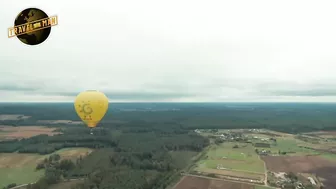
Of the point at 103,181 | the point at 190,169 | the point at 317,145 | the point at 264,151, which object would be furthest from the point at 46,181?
the point at 317,145

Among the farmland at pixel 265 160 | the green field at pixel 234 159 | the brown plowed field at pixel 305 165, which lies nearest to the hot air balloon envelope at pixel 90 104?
the farmland at pixel 265 160

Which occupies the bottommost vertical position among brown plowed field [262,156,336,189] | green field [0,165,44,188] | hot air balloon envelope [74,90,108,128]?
brown plowed field [262,156,336,189]

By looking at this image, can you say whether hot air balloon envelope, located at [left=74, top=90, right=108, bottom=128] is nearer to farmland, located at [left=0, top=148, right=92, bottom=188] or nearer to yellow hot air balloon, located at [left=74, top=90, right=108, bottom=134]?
yellow hot air balloon, located at [left=74, top=90, right=108, bottom=134]

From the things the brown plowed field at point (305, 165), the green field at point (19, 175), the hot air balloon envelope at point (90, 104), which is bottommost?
the brown plowed field at point (305, 165)

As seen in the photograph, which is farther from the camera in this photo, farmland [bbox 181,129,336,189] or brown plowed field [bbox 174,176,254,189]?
farmland [bbox 181,129,336,189]

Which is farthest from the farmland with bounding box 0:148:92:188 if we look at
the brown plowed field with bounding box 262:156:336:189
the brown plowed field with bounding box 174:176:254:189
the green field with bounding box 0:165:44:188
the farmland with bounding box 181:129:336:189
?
the brown plowed field with bounding box 262:156:336:189

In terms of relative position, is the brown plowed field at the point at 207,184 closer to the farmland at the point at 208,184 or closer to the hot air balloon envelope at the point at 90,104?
the farmland at the point at 208,184

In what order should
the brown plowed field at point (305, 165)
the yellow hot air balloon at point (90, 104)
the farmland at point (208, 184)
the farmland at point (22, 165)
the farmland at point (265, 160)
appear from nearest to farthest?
the yellow hot air balloon at point (90, 104) → the farmland at point (208, 184) → the farmland at point (265, 160) → the farmland at point (22, 165) → the brown plowed field at point (305, 165)

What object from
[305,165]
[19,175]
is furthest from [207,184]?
[19,175]

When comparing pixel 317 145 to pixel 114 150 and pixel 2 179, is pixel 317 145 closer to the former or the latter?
pixel 114 150
